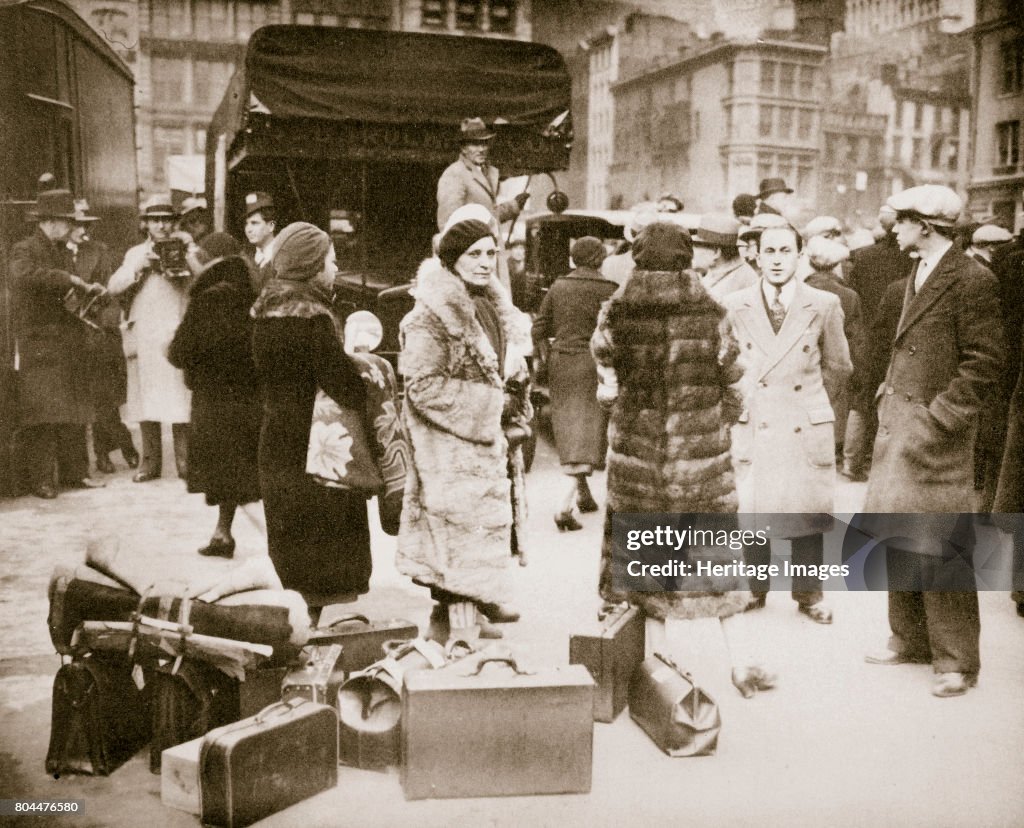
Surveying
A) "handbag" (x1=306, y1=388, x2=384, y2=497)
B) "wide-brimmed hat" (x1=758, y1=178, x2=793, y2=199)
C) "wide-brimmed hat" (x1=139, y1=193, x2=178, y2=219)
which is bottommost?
"handbag" (x1=306, y1=388, x2=384, y2=497)

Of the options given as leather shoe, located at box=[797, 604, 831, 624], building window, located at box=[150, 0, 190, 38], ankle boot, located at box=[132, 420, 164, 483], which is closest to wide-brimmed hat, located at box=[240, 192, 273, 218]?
building window, located at box=[150, 0, 190, 38]

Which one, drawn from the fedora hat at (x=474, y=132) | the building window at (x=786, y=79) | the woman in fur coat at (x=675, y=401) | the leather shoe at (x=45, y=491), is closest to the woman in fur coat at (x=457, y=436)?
the woman in fur coat at (x=675, y=401)

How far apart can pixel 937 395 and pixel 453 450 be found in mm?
1931

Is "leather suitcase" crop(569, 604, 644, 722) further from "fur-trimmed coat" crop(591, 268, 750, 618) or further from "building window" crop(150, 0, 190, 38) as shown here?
"building window" crop(150, 0, 190, 38)

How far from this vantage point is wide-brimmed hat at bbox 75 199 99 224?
4.80 meters

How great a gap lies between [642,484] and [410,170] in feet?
13.1

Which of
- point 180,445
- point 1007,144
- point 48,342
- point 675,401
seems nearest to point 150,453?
point 180,445

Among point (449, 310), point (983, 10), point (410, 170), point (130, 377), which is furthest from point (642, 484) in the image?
point (410, 170)

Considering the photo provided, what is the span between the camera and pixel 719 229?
598cm

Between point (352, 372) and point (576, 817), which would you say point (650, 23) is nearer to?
point (352, 372)

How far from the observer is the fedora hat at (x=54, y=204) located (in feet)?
14.6

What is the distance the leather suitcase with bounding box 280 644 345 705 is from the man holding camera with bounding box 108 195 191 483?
2517 mm

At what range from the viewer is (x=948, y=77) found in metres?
5.39

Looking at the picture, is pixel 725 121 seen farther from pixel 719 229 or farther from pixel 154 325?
pixel 154 325
